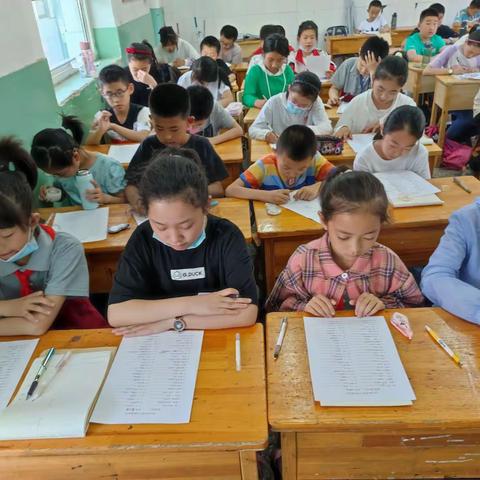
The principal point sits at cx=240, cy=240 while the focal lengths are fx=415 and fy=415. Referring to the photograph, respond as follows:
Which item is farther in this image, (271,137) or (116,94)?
(116,94)

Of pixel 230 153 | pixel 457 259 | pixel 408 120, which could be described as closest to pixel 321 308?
pixel 457 259

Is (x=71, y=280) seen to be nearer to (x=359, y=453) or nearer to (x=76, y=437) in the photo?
(x=76, y=437)

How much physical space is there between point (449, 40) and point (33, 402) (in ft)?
24.5

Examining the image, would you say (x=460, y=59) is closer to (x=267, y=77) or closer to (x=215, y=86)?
(x=267, y=77)

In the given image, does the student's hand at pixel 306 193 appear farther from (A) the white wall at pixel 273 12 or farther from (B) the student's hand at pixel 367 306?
(A) the white wall at pixel 273 12

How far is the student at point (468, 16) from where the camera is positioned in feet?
23.9

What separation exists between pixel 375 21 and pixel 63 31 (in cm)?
601

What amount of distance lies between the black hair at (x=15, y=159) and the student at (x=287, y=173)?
0.94 m

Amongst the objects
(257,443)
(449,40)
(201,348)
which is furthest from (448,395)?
(449,40)

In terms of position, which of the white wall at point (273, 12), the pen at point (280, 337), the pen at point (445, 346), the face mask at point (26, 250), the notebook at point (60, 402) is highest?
the white wall at point (273, 12)

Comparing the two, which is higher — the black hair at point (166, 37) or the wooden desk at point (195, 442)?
the black hair at point (166, 37)

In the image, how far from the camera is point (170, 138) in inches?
86.0

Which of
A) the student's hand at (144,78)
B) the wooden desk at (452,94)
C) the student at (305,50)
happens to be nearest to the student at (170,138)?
the student's hand at (144,78)

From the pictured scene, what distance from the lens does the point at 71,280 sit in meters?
1.36
